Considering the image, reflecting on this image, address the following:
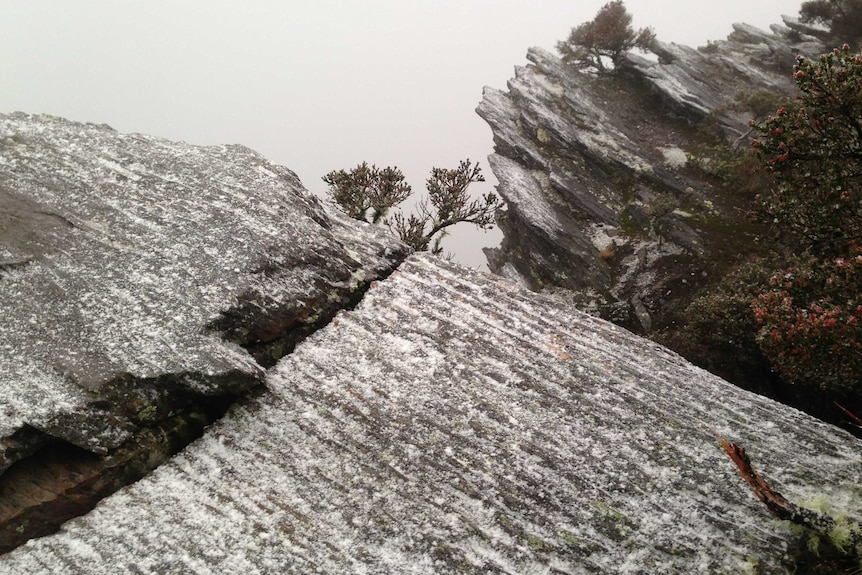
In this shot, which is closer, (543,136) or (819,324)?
(819,324)

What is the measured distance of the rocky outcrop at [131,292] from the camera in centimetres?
732

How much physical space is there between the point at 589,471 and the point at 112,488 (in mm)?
7825

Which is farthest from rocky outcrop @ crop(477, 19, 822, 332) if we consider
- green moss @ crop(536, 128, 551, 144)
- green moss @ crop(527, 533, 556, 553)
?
green moss @ crop(527, 533, 556, 553)

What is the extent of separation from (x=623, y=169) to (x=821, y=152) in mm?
16843

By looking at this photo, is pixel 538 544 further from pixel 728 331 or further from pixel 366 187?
pixel 366 187

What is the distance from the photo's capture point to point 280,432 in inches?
340

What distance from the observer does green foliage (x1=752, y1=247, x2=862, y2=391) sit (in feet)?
35.8

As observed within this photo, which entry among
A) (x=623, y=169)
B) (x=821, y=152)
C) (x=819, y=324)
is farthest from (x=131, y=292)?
(x=623, y=169)

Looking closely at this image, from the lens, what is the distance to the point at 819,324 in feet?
36.5

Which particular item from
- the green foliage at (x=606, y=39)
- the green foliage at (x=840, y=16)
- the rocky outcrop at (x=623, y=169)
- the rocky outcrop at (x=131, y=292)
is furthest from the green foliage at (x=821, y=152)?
the green foliage at (x=840, y=16)

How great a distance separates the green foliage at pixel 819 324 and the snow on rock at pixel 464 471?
276 centimetres

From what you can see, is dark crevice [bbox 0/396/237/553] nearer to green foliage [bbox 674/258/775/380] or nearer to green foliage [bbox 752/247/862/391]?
green foliage [bbox 752/247/862/391]

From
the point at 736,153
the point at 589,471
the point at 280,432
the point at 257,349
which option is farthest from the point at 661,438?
the point at 736,153

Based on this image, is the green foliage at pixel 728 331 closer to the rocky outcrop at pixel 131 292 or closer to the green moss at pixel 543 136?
the rocky outcrop at pixel 131 292
